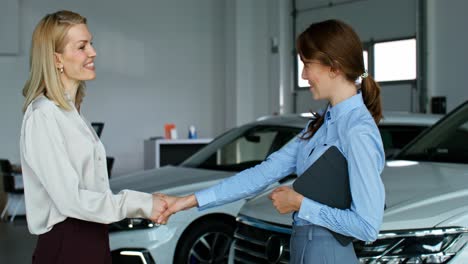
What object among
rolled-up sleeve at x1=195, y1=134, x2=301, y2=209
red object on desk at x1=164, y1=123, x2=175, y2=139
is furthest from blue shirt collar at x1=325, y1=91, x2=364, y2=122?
red object on desk at x1=164, y1=123, x2=175, y2=139

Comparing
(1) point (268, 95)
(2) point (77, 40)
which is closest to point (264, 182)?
(2) point (77, 40)

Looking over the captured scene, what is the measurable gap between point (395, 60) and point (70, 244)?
7753 mm

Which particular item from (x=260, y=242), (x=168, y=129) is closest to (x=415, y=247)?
(x=260, y=242)

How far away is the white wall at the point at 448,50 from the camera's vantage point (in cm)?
832

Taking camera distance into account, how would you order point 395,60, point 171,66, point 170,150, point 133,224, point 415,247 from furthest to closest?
point 171,66 → point 170,150 → point 395,60 → point 133,224 → point 415,247

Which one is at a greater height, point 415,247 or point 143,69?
point 143,69

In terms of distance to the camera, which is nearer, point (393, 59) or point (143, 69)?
point (393, 59)

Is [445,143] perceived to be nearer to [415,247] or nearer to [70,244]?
[415,247]

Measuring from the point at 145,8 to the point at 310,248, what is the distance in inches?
402

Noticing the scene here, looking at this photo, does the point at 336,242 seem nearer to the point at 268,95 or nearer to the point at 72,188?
the point at 72,188

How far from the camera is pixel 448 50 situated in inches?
334

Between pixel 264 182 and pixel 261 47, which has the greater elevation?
pixel 261 47

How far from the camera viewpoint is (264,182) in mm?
2398

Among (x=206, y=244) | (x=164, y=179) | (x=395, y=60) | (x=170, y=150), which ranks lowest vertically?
(x=206, y=244)
